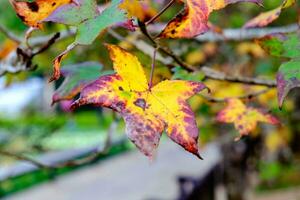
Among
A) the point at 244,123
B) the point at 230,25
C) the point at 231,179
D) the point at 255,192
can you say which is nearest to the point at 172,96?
the point at 244,123

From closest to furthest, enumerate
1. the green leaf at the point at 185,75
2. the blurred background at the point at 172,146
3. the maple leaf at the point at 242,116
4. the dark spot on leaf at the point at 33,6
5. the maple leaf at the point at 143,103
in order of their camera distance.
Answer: the maple leaf at the point at 143,103 → the dark spot on leaf at the point at 33,6 → the green leaf at the point at 185,75 → the maple leaf at the point at 242,116 → the blurred background at the point at 172,146

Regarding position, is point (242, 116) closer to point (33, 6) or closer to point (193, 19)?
point (193, 19)

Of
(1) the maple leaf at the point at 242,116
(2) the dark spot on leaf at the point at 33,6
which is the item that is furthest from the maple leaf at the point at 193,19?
(1) the maple leaf at the point at 242,116

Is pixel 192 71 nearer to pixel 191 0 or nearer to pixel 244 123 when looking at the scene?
pixel 244 123

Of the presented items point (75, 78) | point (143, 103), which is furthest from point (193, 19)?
point (75, 78)

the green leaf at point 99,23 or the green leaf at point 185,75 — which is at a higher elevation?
the green leaf at point 99,23

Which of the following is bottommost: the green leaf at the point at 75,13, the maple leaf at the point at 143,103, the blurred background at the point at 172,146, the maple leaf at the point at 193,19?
the blurred background at the point at 172,146

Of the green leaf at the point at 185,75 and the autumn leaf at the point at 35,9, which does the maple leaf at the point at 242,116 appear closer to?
the green leaf at the point at 185,75
